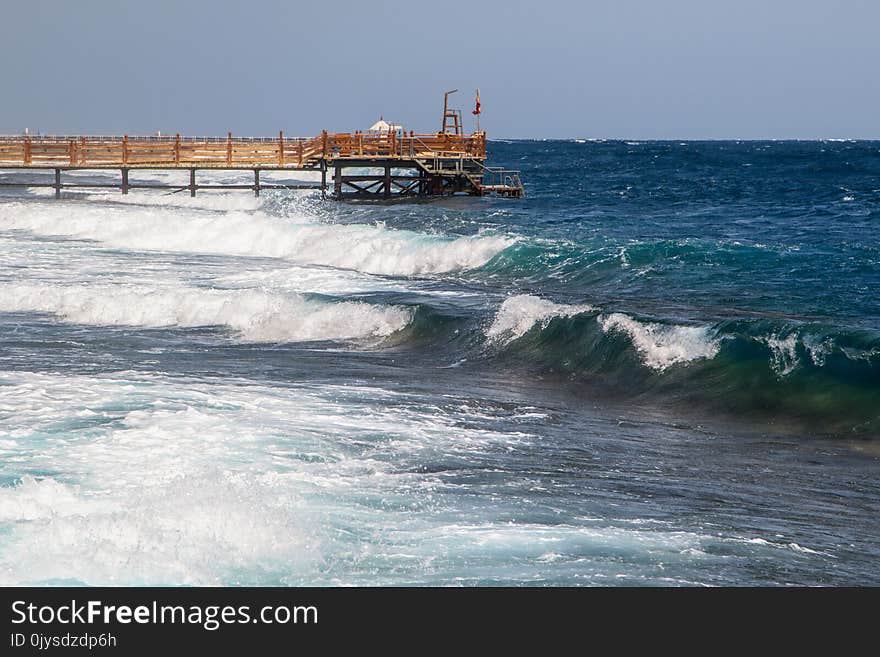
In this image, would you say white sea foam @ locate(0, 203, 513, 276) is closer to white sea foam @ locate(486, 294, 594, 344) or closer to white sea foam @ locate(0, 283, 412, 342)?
white sea foam @ locate(0, 283, 412, 342)

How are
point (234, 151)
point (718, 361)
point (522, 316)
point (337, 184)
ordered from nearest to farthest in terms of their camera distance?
point (718, 361) < point (522, 316) < point (234, 151) < point (337, 184)

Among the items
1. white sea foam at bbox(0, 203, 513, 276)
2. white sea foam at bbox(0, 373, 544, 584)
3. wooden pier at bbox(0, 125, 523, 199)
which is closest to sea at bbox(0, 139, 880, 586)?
white sea foam at bbox(0, 373, 544, 584)

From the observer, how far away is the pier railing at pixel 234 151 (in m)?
43.9

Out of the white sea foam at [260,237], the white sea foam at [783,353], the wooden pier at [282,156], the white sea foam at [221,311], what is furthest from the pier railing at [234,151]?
the white sea foam at [783,353]

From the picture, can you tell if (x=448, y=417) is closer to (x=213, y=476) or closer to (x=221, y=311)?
(x=213, y=476)

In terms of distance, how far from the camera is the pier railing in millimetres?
43875

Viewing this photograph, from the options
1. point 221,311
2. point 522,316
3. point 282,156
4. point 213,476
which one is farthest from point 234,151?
point 213,476

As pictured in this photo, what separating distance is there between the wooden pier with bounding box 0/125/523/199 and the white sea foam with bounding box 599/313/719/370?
99.8ft

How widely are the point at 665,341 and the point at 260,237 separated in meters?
18.7

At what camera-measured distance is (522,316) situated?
16.2m

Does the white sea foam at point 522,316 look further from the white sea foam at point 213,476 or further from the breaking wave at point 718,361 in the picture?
the white sea foam at point 213,476
